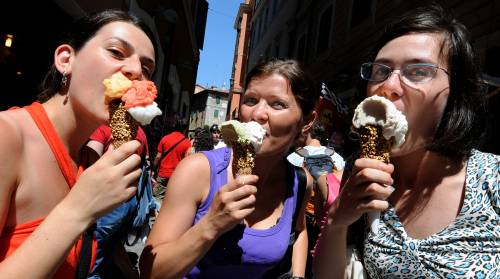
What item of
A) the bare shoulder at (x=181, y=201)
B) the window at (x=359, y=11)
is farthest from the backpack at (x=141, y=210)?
the window at (x=359, y=11)

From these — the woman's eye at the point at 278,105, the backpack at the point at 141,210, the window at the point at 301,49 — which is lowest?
the backpack at the point at 141,210

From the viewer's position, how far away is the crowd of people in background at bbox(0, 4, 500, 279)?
62.1 inches

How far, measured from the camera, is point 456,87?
1.94 meters

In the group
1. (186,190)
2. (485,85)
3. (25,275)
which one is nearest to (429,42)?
(485,85)

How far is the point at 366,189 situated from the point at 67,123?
59.9 inches

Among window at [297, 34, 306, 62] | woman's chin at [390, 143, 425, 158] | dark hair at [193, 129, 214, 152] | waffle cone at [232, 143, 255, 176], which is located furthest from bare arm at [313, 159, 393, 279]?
window at [297, 34, 306, 62]

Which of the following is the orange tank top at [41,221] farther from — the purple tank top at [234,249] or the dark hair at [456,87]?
the dark hair at [456,87]

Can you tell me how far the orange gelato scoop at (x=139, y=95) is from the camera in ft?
5.77

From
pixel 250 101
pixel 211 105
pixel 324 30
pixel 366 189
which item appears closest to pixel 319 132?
pixel 250 101

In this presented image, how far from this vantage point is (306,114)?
2.78m

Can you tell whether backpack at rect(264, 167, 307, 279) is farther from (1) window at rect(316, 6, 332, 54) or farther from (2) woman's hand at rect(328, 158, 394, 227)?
(1) window at rect(316, 6, 332, 54)

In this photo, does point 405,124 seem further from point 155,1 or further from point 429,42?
point 155,1

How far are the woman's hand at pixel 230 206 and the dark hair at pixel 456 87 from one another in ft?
3.25

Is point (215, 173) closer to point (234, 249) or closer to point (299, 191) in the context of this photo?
point (234, 249)
